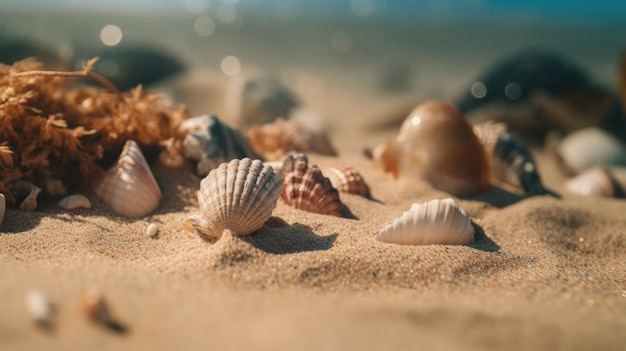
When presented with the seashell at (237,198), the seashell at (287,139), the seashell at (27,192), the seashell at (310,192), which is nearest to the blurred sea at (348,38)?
the seashell at (287,139)

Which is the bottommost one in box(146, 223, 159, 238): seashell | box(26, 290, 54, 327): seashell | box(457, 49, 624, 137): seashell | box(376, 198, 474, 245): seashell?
box(146, 223, 159, 238): seashell

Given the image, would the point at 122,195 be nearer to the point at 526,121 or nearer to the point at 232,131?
the point at 232,131

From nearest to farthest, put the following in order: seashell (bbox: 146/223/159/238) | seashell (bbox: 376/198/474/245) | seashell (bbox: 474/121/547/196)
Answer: seashell (bbox: 376/198/474/245), seashell (bbox: 146/223/159/238), seashell (bbox: 474/121/547/196)

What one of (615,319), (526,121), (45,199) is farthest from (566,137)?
(45,199)

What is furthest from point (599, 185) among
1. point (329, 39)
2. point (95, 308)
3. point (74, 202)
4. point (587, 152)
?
point (329, 39)

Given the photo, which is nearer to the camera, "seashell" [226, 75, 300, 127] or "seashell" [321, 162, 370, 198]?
"seashell" [321, 162, 370, 198]

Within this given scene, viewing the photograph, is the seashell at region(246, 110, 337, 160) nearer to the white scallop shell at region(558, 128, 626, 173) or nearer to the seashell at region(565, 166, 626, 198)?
the seashell at region(565, 166, 626, 198)

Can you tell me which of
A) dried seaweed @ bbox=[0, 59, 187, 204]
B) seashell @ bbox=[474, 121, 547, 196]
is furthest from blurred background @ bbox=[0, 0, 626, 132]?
dried seaweed @ bbox=[0, 59, 187, 204]

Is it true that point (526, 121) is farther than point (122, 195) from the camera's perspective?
Yes
